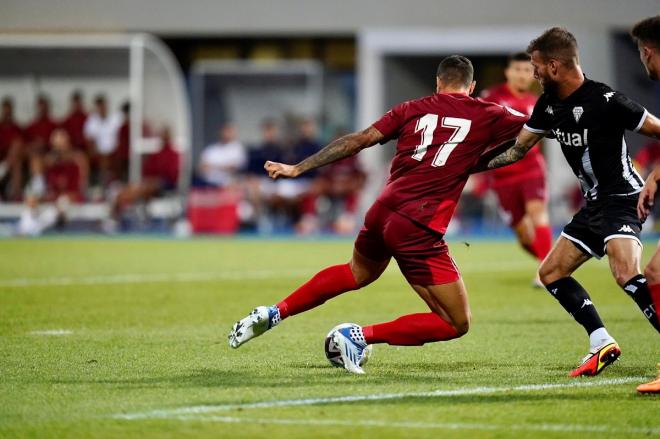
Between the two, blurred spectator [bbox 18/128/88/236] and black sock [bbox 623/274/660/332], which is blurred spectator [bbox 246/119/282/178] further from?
black sock [bbox 623/274/660/332]

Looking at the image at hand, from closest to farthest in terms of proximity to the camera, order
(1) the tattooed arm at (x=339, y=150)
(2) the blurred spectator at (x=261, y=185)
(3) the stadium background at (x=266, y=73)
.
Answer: (1) the tattooed arm at (x=339, y=150), (3) the stadium background at (x=266, y=73), (2) the blurred spectator at (x=261, y=185)

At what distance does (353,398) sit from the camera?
21.7ft

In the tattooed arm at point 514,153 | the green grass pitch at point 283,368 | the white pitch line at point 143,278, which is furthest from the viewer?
the white pitch line at point 143,278

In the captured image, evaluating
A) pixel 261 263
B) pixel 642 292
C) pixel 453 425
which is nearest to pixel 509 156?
pixel 642 292

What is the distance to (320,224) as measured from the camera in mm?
26828

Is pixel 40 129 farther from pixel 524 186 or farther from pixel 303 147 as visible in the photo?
pixel 524 186

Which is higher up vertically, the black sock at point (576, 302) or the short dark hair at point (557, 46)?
the short dark hair at point (557, 46)

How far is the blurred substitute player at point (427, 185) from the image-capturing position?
7.54 metres

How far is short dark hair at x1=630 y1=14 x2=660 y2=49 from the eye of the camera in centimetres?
701

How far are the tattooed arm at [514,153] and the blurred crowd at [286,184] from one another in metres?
17.4

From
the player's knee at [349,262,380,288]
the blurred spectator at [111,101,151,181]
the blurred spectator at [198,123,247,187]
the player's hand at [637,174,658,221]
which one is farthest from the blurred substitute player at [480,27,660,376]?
the blurred spectator at [111,101,151,181]

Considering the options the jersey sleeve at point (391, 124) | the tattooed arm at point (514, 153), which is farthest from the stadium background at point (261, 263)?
the jersey sleeve at point (391, 124)

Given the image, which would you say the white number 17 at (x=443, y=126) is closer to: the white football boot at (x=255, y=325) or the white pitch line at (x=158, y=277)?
the white football boot at (x=255, y=325)

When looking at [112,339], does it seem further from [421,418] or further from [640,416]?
[640,416]
